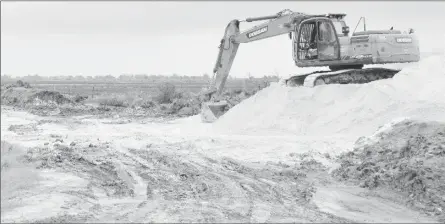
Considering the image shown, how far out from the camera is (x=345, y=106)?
17422mm

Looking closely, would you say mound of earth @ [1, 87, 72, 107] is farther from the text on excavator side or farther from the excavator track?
the excavator track

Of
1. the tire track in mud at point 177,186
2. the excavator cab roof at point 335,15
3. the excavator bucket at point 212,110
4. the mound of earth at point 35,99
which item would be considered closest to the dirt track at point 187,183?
the tire track in mud at point 177,186

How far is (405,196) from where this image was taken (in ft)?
34.6

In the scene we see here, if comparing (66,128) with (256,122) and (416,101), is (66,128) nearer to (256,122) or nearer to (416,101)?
(256,122)

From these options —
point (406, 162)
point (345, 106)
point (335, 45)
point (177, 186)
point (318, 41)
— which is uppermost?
point (318, 41)

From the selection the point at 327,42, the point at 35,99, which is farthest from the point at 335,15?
the point at 35,99

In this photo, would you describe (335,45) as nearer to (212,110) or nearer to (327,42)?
(327,42)

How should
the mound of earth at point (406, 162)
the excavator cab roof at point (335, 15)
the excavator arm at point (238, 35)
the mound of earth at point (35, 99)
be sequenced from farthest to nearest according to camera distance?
1. the mound of earth at point (35, 99)
2. the excavator cab roof at point (335, 15)
3. the excavator arm at point (238, 35)
4. the mound of earth at point (406, 162)

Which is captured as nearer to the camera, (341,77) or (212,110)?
(341,77)

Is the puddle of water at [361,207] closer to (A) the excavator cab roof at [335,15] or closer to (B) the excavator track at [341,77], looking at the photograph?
(B) the excavator track at [341,77]

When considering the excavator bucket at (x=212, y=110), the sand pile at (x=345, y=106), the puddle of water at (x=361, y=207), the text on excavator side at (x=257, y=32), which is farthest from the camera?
the excavator bucket at (x=212, y=110)

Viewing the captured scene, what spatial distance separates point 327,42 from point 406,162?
9.03m

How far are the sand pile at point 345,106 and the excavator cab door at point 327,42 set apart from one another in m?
1.78

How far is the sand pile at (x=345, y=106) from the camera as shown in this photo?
53.3 ft
